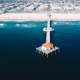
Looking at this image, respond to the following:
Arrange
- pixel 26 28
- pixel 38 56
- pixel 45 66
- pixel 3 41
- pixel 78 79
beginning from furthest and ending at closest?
1. pixel 26 28
2. pixel 3 41
3. pixel 38 56
4. pixel 45 66
5. pixel 78 79

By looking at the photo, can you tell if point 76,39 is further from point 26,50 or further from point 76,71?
point 76,71

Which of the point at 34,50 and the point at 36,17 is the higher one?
the point at 34,50

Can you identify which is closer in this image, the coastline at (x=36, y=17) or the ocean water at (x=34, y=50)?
the ocean water at (x=34, y=50)

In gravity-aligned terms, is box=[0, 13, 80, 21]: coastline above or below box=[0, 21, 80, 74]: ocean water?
below

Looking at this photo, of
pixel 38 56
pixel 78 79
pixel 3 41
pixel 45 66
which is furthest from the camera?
pixel 3 41

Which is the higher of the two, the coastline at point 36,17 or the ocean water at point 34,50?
the ocean water at point 34,50

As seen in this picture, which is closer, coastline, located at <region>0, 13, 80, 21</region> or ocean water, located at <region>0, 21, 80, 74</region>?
ocean water, located at <region>0, 21, 80, 74</region>

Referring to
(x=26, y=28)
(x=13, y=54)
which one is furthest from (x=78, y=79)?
(x=26, y=28)

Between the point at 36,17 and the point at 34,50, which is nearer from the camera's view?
the point at 34,50
